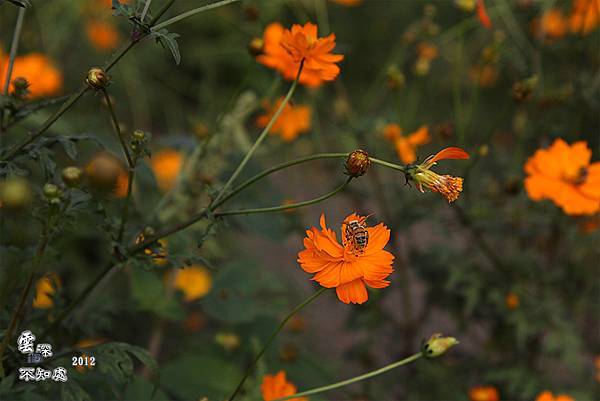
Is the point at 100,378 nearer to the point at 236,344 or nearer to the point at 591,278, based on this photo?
the point at 236,344

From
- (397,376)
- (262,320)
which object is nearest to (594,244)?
(397,376)

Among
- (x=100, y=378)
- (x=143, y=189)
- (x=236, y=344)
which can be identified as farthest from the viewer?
(x=143, y=189)

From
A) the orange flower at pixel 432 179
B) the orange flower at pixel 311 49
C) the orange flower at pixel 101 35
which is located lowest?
the orange flower at pixel 432 179

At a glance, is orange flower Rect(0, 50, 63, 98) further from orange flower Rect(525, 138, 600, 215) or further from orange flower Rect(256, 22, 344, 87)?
orange flower Rect(525, 138, 600, 215)

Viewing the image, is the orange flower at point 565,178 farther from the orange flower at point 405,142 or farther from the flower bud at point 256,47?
the flower bud at point 256,47

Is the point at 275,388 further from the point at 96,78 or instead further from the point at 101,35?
the point at 101,35

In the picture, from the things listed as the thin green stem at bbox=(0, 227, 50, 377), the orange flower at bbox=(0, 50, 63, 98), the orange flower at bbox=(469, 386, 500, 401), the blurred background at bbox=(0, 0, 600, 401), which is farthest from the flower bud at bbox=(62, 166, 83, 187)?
the orange flower at bbox=(0, 50, 63, 98)

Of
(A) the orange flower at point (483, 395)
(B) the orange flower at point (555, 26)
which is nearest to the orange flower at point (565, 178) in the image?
(A) the orange flower at point (483, 395)
